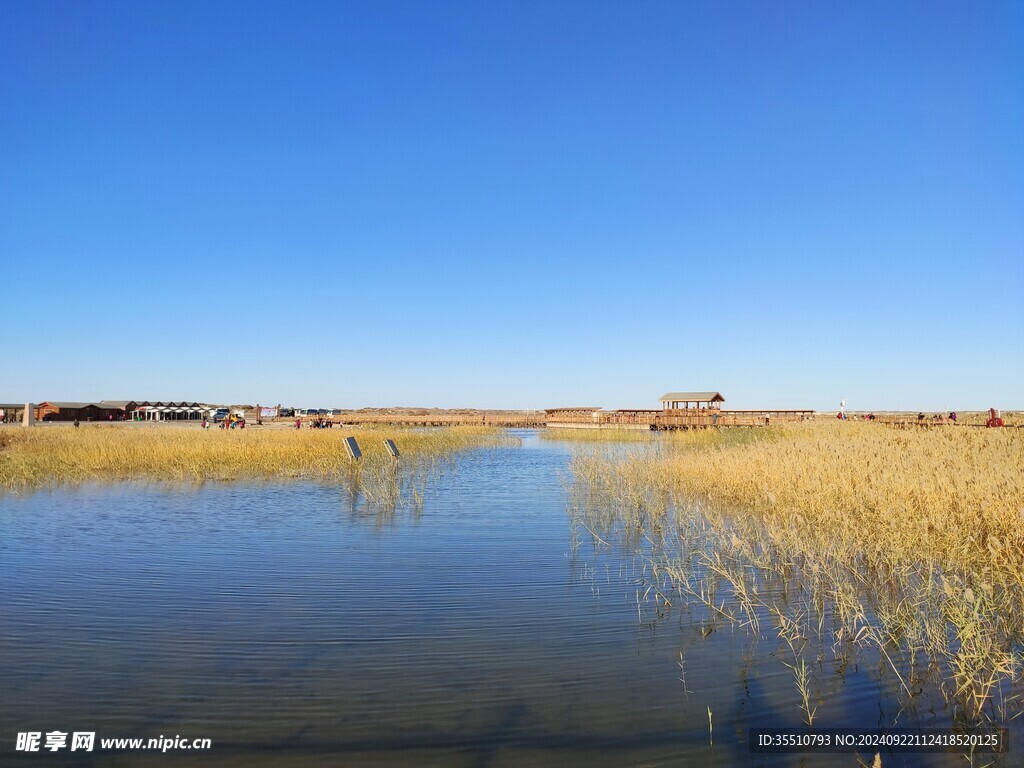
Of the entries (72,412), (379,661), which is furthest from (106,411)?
(379,661)

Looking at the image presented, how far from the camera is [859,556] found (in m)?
8.55

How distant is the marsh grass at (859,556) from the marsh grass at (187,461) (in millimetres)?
7919

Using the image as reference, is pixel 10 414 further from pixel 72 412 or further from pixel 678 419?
pixel 678 419

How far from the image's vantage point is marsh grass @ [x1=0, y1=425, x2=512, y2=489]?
1819 cm

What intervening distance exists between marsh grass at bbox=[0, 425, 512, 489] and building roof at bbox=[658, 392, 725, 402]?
4115 cm

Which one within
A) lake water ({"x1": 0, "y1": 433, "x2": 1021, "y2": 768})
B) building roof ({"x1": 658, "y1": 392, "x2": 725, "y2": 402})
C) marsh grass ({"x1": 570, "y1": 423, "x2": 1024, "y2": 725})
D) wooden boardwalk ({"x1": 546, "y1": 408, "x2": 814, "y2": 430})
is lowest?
lake water ({"x1": 0, "y1": 433, "x2": 1021, "y2": 768})

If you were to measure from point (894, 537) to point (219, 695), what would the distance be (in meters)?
8.00

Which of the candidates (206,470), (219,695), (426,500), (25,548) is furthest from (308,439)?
(219,695)

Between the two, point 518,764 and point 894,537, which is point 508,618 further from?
point 894,537

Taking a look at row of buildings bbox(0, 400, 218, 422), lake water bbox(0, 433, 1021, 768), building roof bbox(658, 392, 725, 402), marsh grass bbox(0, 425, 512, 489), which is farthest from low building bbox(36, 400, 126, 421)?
lake water bbox(0, 433, 1021, 768)

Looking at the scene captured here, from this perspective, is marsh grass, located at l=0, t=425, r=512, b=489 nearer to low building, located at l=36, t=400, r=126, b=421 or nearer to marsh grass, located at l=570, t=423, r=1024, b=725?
marsh grass, located at l=570, t=423, r=1024, b=725

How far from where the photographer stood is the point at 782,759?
4035 mm

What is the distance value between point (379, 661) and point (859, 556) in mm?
6457

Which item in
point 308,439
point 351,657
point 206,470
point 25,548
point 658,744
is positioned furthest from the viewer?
point 308,439
